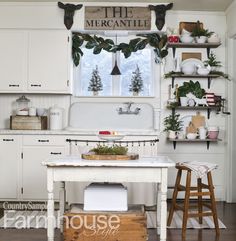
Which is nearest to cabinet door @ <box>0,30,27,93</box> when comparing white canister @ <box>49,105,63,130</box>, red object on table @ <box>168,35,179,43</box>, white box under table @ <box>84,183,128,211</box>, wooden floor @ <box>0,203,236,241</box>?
white canister @ <box>49,105,63,130</box>

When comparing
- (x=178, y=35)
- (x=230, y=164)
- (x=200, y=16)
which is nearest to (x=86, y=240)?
(x=230, y=164)

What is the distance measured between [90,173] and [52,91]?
241cm

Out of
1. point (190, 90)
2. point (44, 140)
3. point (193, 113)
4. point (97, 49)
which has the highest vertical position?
point (97, 49)

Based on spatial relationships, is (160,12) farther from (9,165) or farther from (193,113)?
(9,165)

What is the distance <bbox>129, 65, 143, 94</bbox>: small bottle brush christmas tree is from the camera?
578 cm

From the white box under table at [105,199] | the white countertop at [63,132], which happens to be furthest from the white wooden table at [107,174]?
the white countertop at [63,132]

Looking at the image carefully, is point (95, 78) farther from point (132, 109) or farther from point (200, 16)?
point (200, 16)

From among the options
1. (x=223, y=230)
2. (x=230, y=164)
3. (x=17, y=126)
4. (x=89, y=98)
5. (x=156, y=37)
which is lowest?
(x=223, y=230)

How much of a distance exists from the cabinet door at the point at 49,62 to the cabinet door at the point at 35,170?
0.79 metres

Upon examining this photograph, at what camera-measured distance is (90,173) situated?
129 inches

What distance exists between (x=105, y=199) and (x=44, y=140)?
1.97m

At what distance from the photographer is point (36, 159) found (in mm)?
5191

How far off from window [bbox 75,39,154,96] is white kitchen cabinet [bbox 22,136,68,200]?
39.4 inches

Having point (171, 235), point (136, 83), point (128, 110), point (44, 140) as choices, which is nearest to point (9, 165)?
point (44, 140)
